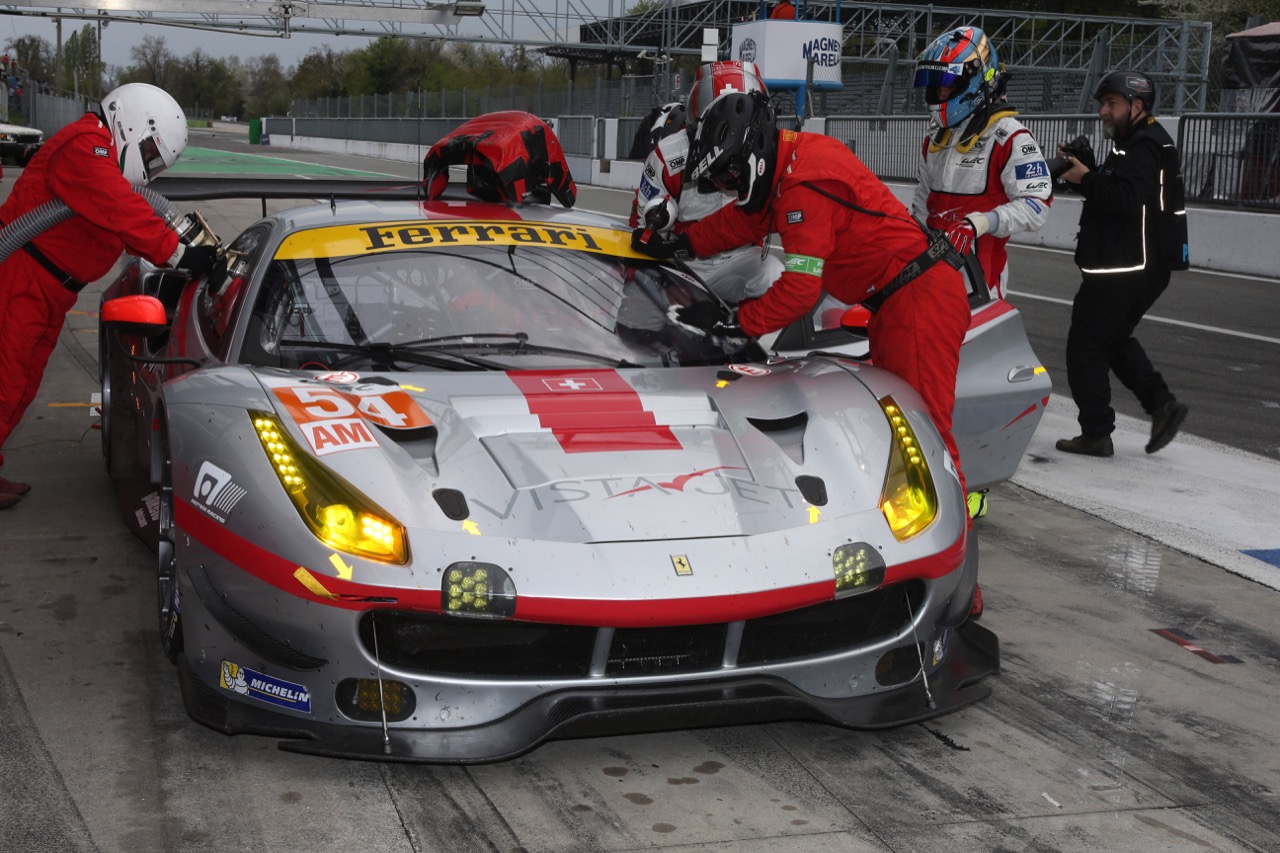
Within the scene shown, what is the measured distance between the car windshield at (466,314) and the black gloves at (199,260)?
70 cm

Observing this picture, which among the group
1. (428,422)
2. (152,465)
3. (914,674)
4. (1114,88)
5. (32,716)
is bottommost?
(32,716)

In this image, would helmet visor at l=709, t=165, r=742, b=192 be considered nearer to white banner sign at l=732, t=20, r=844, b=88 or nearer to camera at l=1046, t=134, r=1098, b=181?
camera at l=1046, t=134, r=1098, b=181

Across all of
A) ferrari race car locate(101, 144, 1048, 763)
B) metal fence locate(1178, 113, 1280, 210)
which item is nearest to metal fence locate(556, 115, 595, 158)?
metal fence locate(1178, 113, 1280, 210)

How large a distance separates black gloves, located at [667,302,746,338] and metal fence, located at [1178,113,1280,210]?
12.6 m

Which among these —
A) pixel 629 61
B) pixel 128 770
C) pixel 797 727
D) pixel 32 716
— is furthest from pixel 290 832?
pixel 629 61

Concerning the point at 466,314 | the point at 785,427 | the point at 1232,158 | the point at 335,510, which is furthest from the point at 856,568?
the point at 1232,158

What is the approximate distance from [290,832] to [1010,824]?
1.50 metres

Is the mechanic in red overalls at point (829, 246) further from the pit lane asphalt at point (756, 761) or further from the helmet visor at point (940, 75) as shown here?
the helmet visor at point (940, 75)

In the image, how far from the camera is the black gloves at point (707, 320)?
14.8 feet

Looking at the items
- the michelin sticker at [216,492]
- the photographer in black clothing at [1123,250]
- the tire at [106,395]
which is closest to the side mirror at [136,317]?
the michelin sticker at [216,492]

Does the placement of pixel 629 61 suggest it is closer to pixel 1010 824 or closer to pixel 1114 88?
pixel 1114 88

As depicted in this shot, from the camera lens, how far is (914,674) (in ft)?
11.5

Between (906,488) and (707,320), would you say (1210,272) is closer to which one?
(707,320)

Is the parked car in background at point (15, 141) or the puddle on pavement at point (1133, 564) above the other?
the parked car in background at point (15, 141)
